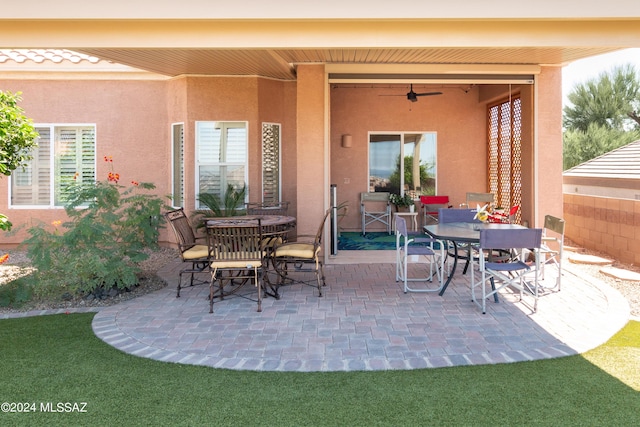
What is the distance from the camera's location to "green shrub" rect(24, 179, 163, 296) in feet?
18.8

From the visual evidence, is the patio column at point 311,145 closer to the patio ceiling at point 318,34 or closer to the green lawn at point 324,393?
the patio ceiling at point 318,34

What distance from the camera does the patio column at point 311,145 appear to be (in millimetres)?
8016

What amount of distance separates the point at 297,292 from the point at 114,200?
101 inches

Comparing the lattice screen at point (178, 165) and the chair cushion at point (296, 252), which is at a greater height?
the lattice screen at point (178, 165)

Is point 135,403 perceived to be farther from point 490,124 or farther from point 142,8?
point 490,124

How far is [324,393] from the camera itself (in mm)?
3393

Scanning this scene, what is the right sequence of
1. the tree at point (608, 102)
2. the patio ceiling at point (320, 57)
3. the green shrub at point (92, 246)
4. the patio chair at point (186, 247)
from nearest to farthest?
the green shrub at point (92, 246)
the patio chair at point (186, 247)
the patio ceiling at point (320, 57)
the tree at point (608, 102)

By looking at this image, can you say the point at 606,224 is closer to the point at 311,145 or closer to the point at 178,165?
the point at 311,145

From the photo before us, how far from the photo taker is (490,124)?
1165 cm

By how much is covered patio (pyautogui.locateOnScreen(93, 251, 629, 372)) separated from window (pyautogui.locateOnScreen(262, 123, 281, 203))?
3.20 metres

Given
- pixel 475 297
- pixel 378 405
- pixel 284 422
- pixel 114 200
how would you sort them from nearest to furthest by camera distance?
pixel 284 422 → pixel 378 405 → pixel 475 297 → pixel 114 200

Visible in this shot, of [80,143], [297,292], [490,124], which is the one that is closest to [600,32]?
[297,292]

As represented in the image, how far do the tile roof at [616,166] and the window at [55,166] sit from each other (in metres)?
9.81

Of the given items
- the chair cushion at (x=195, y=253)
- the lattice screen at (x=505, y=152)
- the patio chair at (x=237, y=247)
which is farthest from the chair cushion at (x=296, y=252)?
the lattice screen at (x=505, y=152)
